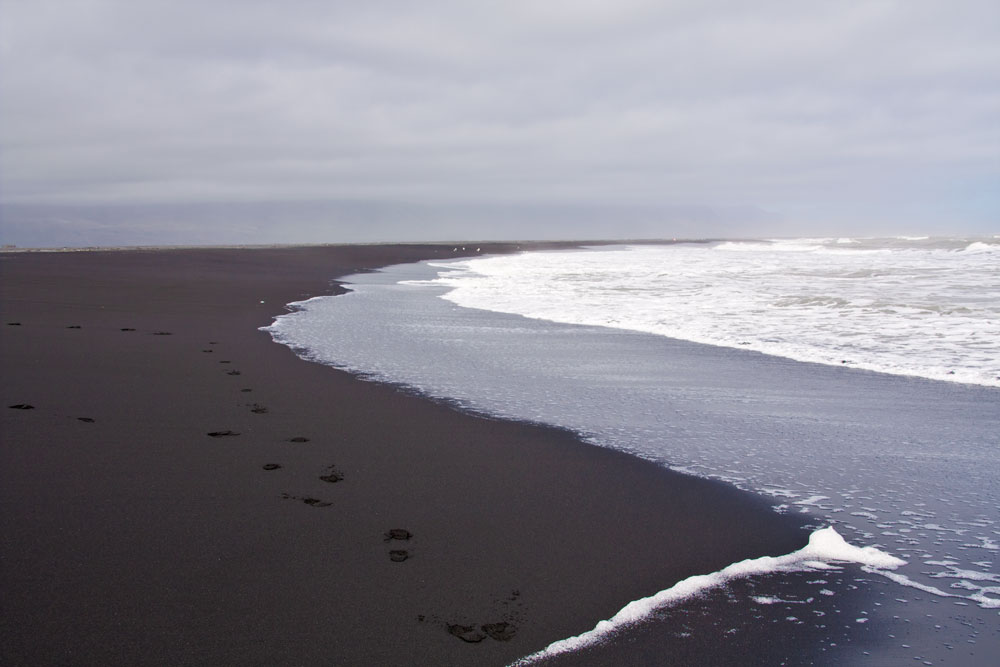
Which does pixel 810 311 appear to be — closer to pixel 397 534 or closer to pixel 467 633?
pixel 397 534

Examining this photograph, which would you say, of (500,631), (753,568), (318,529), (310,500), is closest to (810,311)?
(753,568)

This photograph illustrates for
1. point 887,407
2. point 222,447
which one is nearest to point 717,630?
point 222,447

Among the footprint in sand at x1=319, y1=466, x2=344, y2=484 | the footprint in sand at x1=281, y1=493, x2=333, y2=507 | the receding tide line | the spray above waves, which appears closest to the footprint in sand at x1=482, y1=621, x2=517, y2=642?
the receding tide line

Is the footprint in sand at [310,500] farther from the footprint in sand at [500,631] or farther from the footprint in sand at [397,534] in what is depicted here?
the footprint in sand at [500,631]

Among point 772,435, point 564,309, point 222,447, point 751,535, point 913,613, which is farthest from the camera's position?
point 564,309

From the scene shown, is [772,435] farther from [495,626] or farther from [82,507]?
[82,507]

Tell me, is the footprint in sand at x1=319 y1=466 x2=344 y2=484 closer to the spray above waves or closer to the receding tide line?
the receding tide line

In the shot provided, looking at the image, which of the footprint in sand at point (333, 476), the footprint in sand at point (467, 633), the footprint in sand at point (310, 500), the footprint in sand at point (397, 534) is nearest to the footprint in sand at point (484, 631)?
the footprint in sand at point (467, 633)
